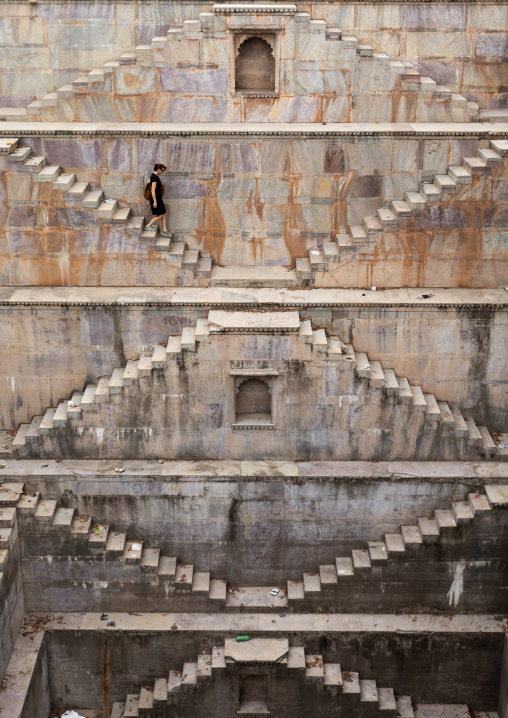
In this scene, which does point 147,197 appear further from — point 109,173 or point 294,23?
point 294,23

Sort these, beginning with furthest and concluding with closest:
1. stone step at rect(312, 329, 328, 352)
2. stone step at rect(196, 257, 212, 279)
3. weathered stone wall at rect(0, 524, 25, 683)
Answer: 1. stone step at rect(196, 257, 212, 279)
2. stone step at rect(312, 329, 328, 352)
3. weathered stone wall at rect(0, 524, 25, 683)

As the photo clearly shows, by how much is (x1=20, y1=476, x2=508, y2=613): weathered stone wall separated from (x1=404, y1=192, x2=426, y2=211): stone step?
569cm

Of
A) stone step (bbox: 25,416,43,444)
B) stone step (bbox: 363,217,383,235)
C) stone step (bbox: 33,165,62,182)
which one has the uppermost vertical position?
stone step (bbox: 33,165,62,182)

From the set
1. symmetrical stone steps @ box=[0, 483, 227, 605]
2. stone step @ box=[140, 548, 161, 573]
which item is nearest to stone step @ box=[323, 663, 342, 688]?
symmetrical stone steps @ box=[0, 483, 227, 605]

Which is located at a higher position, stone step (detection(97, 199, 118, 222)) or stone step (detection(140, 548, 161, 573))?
stone step (detection(97, 199, 118, 222))

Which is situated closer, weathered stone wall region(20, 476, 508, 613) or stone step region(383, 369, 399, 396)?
stone step region(383, 369, 399, 396)

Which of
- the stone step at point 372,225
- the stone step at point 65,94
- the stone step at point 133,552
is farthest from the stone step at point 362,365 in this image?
the stone step at point 65,94

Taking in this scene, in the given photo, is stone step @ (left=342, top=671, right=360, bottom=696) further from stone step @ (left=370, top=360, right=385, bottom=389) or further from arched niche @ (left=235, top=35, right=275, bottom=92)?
arched niche @ (left=235, top=35, right=275, bottom=92)

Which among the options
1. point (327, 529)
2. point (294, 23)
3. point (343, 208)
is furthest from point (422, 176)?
point (327, 529)

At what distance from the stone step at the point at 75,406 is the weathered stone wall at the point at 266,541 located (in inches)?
52.4

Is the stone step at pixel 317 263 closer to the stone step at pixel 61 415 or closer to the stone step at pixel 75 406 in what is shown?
the stone step at pixel 75 406

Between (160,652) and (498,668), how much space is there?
7.25 m

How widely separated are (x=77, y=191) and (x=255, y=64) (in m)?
4.83

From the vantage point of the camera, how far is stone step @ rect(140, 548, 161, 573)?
19.5 metres
